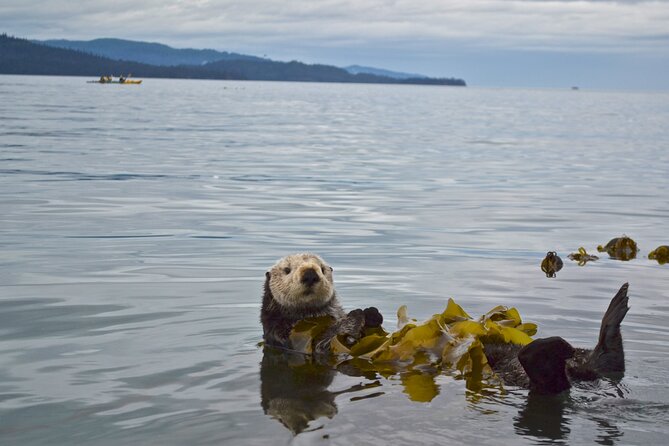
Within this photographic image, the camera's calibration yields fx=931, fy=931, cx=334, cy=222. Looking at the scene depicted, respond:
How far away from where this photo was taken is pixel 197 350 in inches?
227

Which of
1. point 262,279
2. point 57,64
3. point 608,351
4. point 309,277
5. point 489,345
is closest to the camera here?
point 608,351

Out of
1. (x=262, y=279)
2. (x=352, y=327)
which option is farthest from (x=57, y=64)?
(x=352, y=327)

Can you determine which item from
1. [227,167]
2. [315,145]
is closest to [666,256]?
[227,167]

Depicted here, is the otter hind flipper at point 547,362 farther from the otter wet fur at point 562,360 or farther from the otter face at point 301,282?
the otter face at point 301,282

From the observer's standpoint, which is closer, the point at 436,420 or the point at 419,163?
the point at 436,420

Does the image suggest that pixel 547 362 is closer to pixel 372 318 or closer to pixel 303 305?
pixel 372 318

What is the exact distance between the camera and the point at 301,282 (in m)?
5.50

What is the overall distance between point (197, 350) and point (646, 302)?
3615mm

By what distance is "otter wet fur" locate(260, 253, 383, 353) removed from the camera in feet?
18.1

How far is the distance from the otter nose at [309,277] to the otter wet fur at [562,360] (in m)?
1.11

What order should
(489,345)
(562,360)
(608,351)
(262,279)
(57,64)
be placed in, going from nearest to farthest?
(562,360) < (608,351) < (489,345) < (262,279) < (57,64)

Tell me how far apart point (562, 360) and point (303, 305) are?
1.85 m

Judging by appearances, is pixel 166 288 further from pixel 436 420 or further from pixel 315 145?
pixel 315 145

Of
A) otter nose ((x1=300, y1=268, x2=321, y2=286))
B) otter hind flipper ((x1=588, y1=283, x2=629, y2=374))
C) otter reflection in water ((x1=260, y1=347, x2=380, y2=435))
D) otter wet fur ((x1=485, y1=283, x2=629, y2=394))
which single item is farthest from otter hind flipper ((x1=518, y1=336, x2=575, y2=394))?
otter nose ((x1=300, y1=268, x2=321, y2=286))
